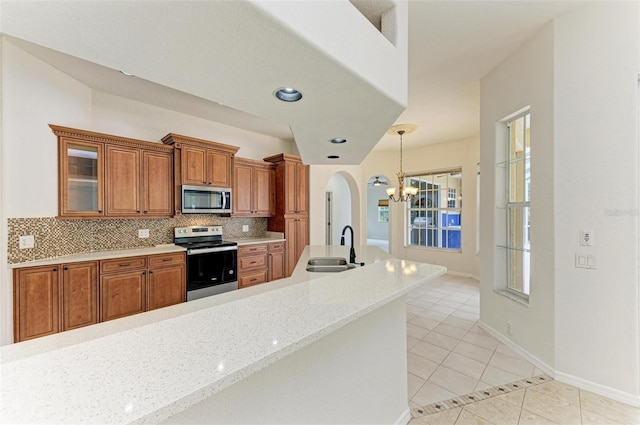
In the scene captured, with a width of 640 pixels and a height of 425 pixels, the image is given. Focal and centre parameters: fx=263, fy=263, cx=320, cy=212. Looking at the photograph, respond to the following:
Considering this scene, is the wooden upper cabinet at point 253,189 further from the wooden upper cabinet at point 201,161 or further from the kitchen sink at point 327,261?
the kitchen sink at point 327,261

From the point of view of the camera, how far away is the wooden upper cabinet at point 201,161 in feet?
11.9

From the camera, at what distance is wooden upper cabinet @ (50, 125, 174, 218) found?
285 cm

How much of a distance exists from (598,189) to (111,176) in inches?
187

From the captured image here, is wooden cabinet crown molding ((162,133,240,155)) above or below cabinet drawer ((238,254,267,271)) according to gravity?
above

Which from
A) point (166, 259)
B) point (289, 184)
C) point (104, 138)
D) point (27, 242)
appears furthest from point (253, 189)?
point (27, 242)

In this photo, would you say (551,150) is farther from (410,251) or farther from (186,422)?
(410,251)

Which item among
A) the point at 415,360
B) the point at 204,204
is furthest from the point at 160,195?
the point at 415,360

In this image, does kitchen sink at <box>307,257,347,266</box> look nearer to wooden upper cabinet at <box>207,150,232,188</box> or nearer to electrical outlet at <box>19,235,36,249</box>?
wooden upper cabinet at <box>207,150,232,188</box>

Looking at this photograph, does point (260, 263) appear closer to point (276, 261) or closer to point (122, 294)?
point (276, 261)

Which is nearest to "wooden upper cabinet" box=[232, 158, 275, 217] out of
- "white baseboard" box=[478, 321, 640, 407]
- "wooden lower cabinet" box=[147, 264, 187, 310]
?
"wooden lower cabinet" box=[147, 264, 187, 310]

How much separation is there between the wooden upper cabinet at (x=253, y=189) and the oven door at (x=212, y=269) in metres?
0.78

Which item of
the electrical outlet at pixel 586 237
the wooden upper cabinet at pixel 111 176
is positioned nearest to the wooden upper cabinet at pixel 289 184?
the wooden upper cabinet at pixel 111 176

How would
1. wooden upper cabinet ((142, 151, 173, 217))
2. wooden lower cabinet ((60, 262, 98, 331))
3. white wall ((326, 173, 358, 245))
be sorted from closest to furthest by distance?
wooden lower cabinet ((60, 262, 98, 331)) → wooden upper cabinet ((142, 151, 173, 217)) → white wall ((326, 173, 358, 245))

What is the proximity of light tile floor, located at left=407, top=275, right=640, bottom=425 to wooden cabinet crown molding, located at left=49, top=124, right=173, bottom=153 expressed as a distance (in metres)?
3.94
